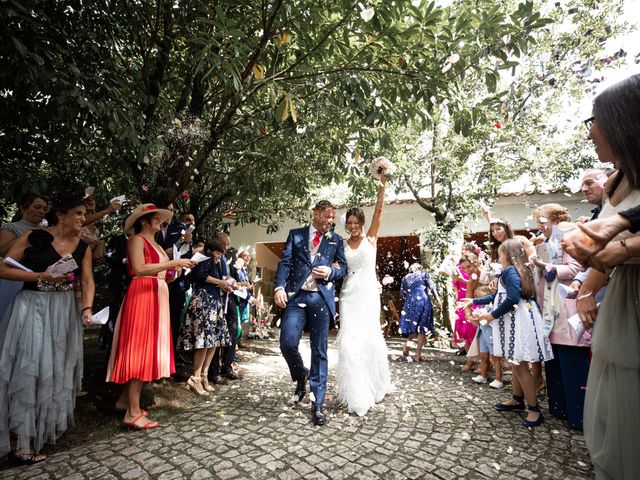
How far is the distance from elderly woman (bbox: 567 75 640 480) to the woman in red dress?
10.9 feet

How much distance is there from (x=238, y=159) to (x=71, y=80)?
415cm

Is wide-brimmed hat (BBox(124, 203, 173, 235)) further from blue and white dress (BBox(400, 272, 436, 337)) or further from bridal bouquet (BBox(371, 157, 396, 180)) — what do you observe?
blue and white dress (BBox(400, 272, 436, 337))

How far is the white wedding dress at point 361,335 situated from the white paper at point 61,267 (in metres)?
2.86

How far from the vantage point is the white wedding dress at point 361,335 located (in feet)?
13.8

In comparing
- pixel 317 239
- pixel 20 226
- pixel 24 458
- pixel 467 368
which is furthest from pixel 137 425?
pixel 467 368

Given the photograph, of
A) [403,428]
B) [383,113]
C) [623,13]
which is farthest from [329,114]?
[623,13]

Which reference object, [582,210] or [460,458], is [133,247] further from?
[582,210]

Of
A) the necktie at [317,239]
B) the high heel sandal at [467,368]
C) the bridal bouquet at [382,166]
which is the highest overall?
the bridal bouquet at [382,166]

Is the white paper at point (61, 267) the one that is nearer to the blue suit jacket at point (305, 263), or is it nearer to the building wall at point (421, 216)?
the blue suit jacket at point (305, 263)

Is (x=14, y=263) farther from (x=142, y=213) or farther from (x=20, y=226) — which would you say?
(x=142, y=213)

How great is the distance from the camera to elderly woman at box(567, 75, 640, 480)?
1.44m

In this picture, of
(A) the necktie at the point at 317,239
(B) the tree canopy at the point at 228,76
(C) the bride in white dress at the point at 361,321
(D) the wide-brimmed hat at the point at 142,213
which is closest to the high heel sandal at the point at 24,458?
(D) the wide-brimmed hat at the point at 142,213

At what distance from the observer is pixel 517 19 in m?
3.37

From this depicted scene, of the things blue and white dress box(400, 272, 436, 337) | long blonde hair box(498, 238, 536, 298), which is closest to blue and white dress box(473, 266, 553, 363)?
long blonde hair box(498, 238, 536, 298)
